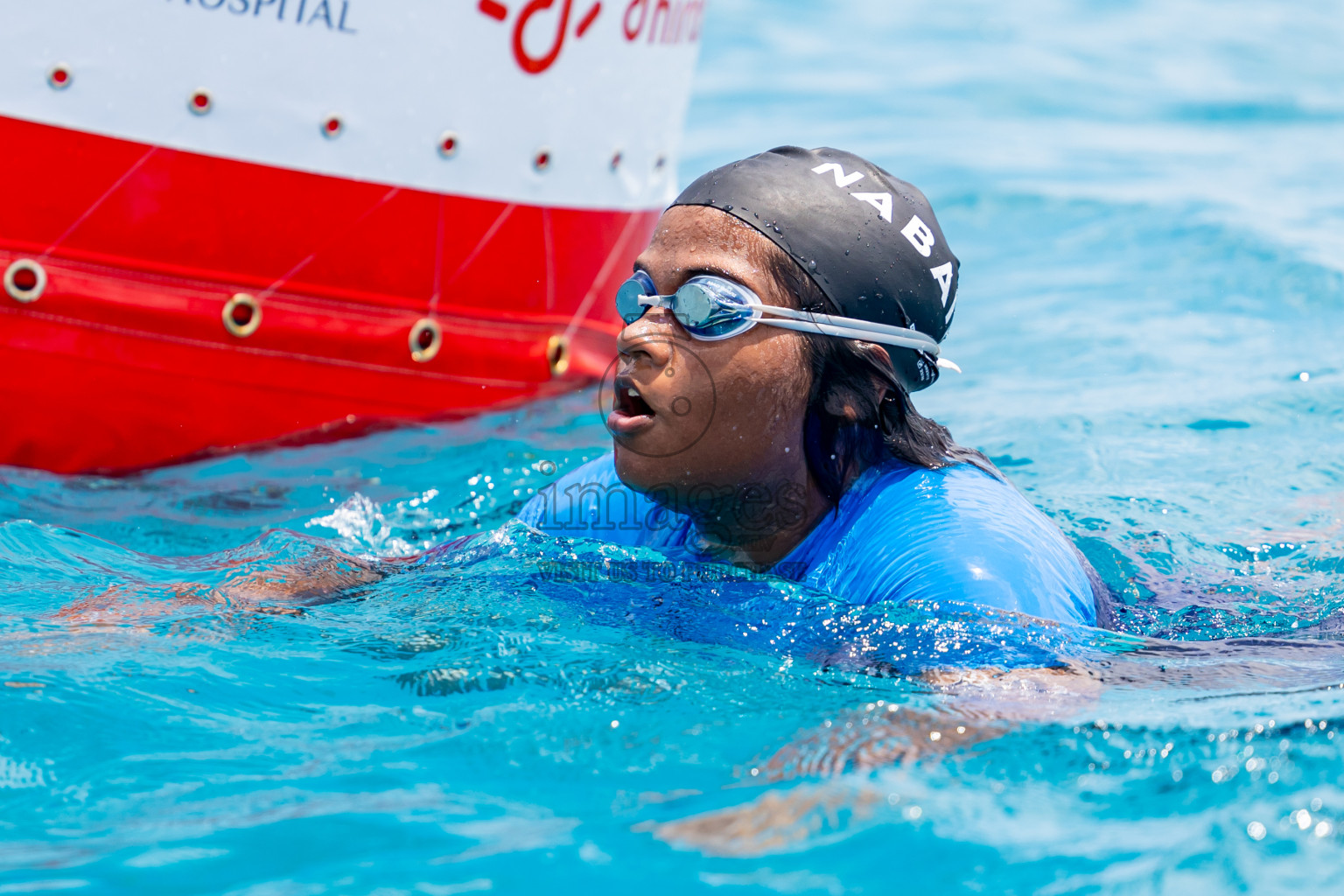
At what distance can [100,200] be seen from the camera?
14.6 feet

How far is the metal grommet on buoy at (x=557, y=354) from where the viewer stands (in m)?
5.38

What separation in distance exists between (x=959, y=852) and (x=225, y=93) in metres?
3.43

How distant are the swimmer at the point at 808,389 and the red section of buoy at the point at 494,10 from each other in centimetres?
189

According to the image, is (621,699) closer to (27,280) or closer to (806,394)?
(806,394)

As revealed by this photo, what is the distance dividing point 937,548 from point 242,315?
9.32 ft

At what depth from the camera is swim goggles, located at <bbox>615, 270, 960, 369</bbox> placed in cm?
302

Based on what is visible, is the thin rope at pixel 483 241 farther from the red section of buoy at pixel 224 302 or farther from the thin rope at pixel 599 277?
the thin rope at pixel 599 277

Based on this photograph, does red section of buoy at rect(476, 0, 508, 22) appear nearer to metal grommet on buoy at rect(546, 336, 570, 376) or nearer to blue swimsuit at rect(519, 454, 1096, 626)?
metal grommet on buoy at rect(546, 336, 570, 376)

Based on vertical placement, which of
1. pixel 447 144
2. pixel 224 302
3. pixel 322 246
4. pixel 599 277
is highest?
pixel 447 144

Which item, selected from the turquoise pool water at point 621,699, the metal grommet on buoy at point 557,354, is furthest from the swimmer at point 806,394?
the metal grommet on buoy at point 557,354

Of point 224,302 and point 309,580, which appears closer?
point 309,580

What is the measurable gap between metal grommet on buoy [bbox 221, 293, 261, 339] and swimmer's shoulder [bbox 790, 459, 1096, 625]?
2.44m

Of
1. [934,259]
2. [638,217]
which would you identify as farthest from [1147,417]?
[934,259]

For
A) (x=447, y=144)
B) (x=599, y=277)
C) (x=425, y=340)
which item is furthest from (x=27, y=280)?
(x=599, y=277)
